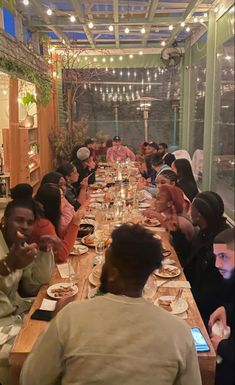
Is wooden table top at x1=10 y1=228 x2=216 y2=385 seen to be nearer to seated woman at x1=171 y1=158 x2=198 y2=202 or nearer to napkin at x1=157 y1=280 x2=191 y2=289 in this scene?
napkin at x1=157 y1=280 x2=191 y2=289

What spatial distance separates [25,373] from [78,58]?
27.4 ft

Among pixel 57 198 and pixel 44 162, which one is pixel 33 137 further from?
pixel 57 198

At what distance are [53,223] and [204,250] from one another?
3.32 ft

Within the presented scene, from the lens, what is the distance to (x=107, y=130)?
368 inches

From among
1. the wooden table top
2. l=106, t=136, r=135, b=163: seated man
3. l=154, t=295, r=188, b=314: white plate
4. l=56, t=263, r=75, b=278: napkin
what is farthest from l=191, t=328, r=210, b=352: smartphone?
l=106, t=136, r=135, b=163: seated man

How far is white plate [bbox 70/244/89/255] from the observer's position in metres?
2.56

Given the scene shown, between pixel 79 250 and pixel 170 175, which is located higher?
pixel 170 175

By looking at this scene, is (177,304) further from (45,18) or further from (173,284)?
(45,18)

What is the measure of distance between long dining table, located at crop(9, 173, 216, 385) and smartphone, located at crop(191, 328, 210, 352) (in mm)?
15

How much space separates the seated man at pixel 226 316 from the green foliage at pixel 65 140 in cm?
720

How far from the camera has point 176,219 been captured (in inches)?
116

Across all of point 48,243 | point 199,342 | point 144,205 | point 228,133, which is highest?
point 228,133

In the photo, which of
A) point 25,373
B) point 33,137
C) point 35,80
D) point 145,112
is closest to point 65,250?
point 25,373

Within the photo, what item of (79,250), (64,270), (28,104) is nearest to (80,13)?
(28,104)
